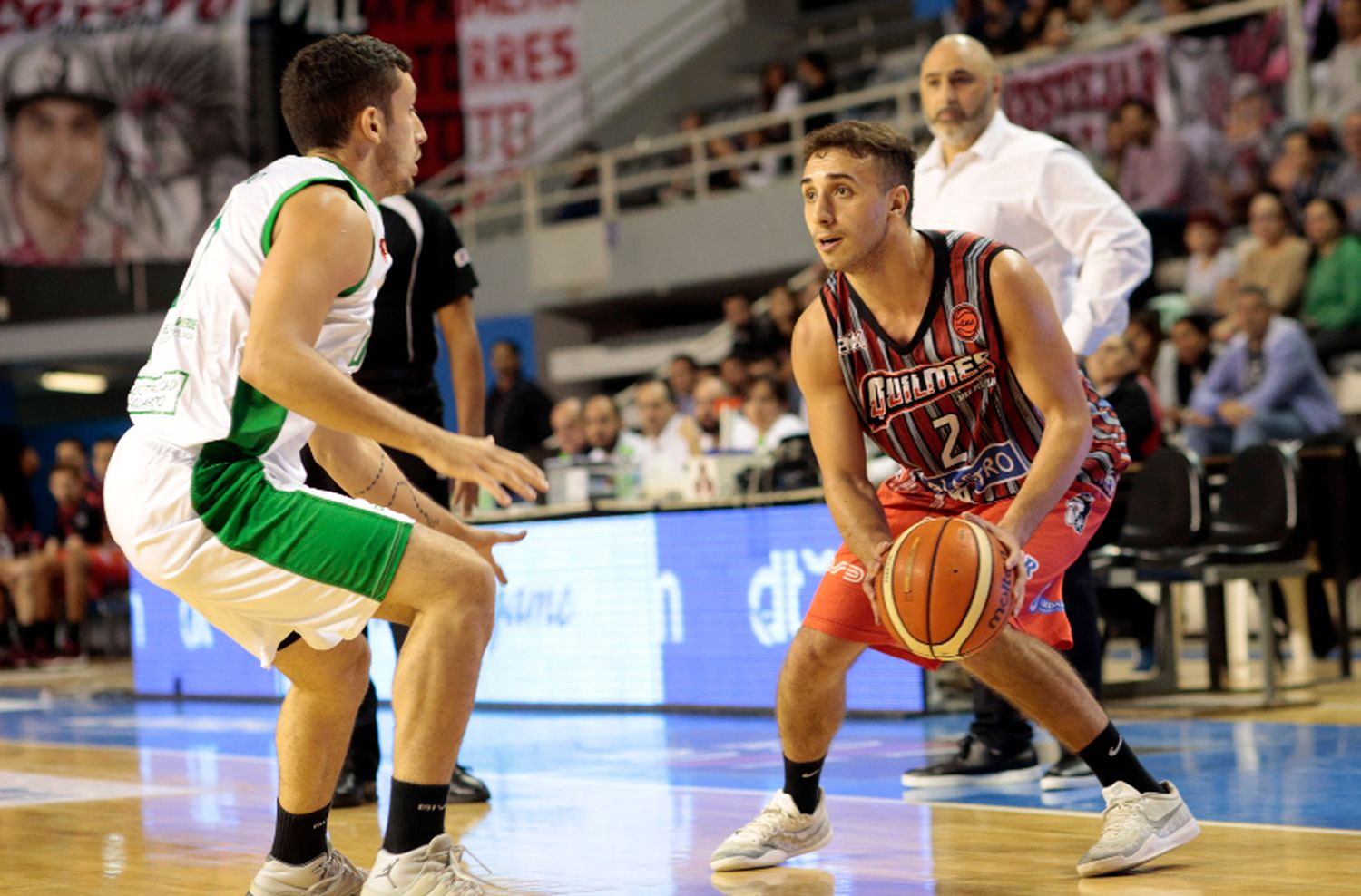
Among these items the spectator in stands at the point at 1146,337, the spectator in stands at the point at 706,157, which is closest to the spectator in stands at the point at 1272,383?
the spectator in stands at the point at 1146,337

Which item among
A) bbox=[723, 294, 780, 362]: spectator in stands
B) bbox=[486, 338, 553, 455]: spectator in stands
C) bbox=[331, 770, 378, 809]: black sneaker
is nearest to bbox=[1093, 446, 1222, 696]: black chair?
bbox=[331, 770, 378, 809]: black sneaker

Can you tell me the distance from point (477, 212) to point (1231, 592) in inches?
482

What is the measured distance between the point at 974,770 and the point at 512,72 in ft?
51.3

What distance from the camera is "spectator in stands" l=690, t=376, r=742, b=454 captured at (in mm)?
11133

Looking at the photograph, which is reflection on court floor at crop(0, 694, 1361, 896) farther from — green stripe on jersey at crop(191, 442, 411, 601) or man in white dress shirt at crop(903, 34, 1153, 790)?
green stripe on jersey at crop(191, 442, 411, 601)

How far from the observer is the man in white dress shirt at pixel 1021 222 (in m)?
5.24

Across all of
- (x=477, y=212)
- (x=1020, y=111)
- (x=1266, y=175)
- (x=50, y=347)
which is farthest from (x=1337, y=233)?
(x=50, y=347)

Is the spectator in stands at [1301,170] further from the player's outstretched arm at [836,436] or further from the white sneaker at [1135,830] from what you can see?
the white sneaker at [1135,830]

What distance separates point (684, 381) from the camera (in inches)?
516

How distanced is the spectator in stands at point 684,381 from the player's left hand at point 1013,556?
9.37m

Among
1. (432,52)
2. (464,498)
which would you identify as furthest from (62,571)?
(464,498)

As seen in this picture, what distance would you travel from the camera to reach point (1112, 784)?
153 inches

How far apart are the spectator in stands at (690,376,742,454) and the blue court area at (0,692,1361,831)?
9.73 ft

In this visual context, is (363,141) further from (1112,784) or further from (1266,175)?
(1266,175)
